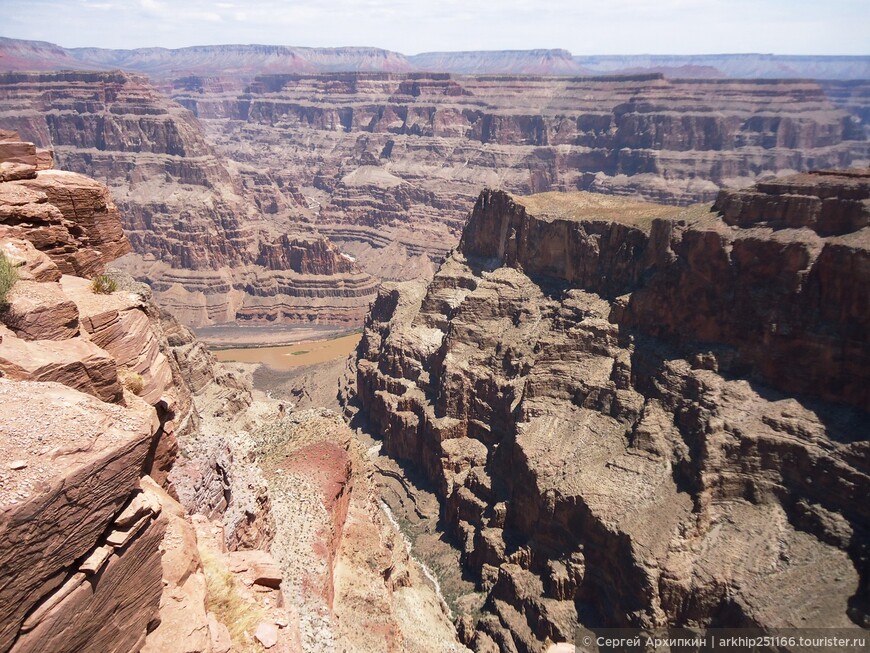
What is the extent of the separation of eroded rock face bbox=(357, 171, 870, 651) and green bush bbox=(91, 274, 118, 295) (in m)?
33.7

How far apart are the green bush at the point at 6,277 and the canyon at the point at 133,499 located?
0.09 metres

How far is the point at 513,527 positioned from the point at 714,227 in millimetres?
29244

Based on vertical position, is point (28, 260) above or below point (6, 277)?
below

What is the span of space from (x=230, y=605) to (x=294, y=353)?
9827 centimetres

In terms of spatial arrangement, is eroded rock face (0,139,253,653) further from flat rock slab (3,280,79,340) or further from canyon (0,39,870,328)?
canyon (0,39,870,328)

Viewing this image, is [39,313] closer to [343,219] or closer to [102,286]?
[102,286]

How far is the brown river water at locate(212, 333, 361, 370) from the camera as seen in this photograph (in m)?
110

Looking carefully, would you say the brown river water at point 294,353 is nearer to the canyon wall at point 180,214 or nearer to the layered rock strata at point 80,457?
the canyon wall at point 180,214

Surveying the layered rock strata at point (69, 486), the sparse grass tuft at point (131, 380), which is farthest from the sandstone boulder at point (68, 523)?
the sparse grass tuft at point (131, 380)

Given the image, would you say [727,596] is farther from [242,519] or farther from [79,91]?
[79,91]

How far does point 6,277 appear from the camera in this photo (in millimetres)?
18344

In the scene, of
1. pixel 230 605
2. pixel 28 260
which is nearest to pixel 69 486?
pixel 230 605

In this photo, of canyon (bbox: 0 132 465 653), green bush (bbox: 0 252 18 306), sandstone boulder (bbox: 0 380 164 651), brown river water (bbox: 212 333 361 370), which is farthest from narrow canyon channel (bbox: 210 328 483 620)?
sandstone boulder (bbox: 0 380 164 651)

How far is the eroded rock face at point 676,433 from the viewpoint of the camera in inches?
1511
